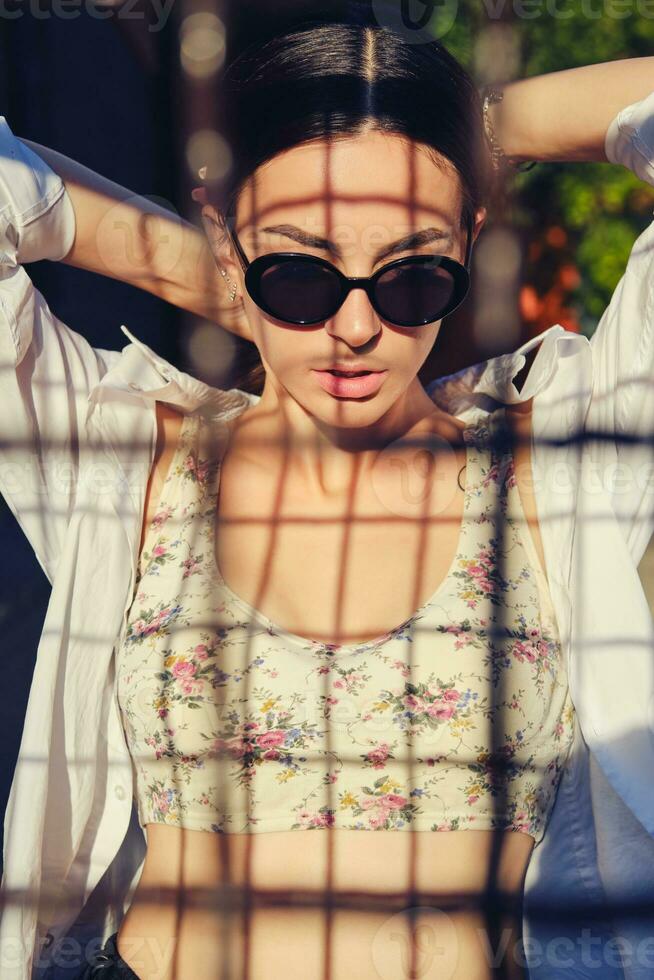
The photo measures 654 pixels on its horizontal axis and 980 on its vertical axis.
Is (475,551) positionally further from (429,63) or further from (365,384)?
(429,63)

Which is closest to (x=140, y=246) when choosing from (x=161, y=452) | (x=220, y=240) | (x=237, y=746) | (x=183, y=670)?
(x=220, y=240)

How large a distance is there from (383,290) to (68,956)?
3.25 feet

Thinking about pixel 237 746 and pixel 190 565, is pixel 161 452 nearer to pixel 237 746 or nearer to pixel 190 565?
pixel 190 565

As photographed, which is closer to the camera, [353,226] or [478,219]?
[353,226]

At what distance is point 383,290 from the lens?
107 cm

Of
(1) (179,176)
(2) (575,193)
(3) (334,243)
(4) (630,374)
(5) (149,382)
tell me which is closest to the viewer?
(3) (334,243)

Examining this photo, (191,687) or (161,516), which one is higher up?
(161,516)

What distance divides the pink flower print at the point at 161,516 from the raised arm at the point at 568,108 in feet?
2.15

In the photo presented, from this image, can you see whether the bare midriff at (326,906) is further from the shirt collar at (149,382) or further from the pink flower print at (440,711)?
the shirt collar at (149,382)

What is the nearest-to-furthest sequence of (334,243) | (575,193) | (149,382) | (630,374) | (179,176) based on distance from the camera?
(334,243)
(630,374)
(149,382)
(179,176)
(575,193)

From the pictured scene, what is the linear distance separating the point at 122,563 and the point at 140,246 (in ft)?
1.45

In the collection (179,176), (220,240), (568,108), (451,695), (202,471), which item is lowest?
(451,695)

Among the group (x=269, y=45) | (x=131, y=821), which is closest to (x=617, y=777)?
(x=131, y=821)

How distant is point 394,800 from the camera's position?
1.12 m
